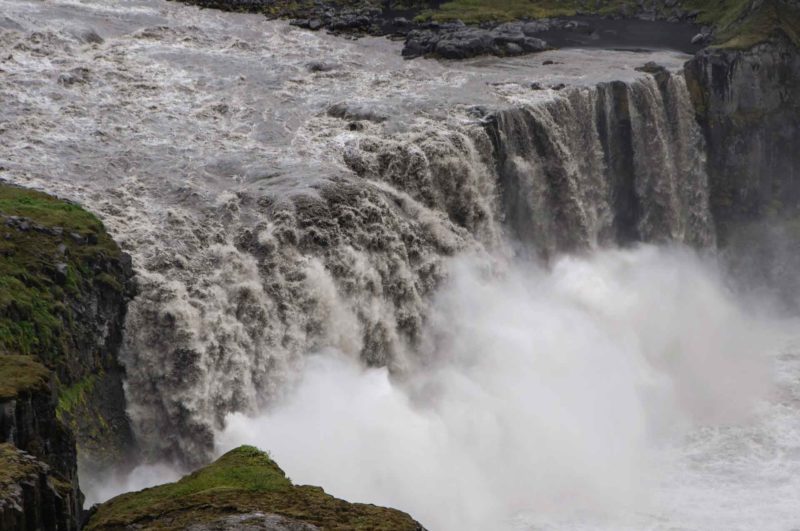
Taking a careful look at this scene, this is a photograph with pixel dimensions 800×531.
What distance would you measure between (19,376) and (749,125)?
3686 centimetres

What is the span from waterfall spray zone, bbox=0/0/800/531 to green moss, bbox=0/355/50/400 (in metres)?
0.11

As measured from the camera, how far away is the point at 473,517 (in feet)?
85.4

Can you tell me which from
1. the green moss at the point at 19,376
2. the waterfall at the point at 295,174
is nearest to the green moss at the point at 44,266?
the waterfall at the point at 295,174

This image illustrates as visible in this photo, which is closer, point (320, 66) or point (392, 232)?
point (392, 232)

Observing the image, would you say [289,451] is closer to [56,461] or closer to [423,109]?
[56,461]

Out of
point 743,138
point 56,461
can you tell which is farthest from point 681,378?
point 56,461

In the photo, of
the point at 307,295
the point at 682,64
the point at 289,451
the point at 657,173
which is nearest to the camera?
the point at 289,451

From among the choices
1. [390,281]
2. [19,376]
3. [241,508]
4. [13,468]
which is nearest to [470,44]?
[390,281]

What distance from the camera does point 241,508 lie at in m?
15.1

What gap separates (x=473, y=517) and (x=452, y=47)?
28077 mm

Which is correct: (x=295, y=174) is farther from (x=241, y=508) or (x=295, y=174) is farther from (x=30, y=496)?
(x=30, y=496)

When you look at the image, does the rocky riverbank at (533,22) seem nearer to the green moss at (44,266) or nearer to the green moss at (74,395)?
the green moss at (44,266)

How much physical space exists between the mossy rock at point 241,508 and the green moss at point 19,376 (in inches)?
95.1

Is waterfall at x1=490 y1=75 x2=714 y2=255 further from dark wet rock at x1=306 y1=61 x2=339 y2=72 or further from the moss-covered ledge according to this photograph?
the moss-covered ledge
